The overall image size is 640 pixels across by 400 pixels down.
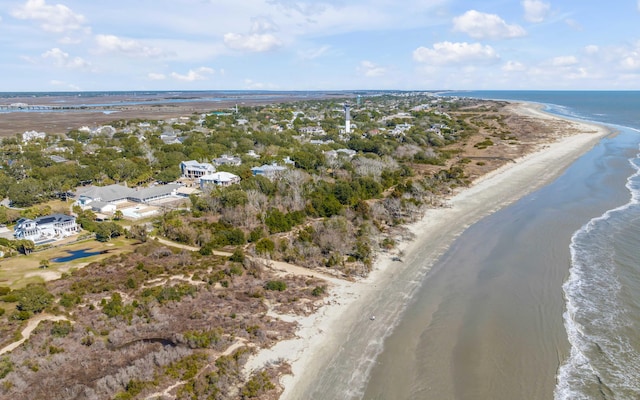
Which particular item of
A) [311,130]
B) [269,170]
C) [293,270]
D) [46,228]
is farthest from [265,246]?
[311,130]

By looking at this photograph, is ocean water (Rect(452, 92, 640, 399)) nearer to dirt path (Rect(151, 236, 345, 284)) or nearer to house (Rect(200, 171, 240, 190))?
dirt path (Rect(151, 236, 345, 284))

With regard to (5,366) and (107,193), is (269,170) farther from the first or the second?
(5,366)

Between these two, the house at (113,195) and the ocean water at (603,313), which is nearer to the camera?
the ocean water at (603,313)

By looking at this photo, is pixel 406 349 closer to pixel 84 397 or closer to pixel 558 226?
pixel 84 397

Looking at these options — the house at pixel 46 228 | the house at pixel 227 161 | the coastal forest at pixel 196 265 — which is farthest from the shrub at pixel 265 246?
the house at pixel 227 161

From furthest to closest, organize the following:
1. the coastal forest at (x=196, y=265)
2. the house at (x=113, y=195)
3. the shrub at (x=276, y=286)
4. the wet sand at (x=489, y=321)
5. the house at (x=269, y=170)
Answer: the house at (x=269, y=170) < the house at (x=113, y=195) < the shrub at (x=276, y=286) < the coastal forest at (x=196, y=265) < the wet sand at (x=489, y=321)

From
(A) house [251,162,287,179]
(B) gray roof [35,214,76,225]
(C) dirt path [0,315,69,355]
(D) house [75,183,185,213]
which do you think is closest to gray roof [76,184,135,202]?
(D) house [75,183,185,213]

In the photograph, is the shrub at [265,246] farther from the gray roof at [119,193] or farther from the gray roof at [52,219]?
the gray roof at [119,193]
